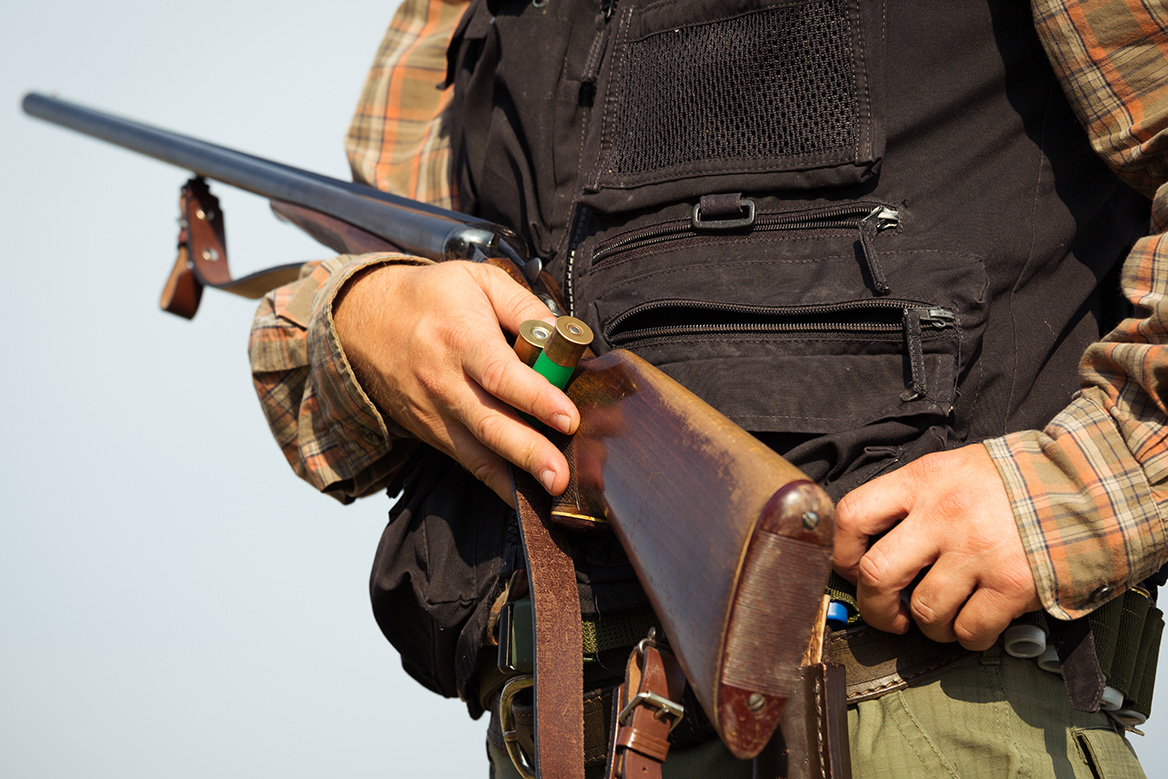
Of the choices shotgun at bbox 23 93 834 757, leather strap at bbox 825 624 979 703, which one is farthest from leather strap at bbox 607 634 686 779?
leather strap at bbox 825 624 979 703

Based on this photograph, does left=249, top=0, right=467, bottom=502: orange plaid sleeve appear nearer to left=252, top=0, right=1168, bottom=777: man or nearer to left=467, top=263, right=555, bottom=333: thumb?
left=252, top=0, right=1168, bottom=777: man

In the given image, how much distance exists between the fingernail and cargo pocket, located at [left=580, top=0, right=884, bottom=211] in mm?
378

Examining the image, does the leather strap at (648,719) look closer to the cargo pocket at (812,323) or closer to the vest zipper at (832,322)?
the cargo pocket at (812,323)

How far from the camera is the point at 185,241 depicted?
264 cm

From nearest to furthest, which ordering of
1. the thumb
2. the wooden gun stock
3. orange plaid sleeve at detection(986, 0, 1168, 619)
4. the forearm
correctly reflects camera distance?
1. the wooden gun stock
2. orange plaid sleeve at detection(986, 0, 1168, 619)
3. the thumb
4. the forearm

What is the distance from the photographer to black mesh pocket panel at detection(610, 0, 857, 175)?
122cm

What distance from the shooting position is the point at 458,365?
4.09ft

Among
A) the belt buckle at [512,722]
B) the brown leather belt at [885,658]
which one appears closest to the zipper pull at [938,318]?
the brown leather belt at [885,658]

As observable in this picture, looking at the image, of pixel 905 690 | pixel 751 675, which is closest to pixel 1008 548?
pixel 905 690

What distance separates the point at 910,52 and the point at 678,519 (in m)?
0.72

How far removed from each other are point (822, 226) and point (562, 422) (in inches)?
16.8

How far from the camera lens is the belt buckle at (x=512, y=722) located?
1.30 meters

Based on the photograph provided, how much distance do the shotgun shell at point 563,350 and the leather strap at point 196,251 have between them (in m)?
1.64

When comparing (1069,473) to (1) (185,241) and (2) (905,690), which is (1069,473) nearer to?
(2) (905,690)
